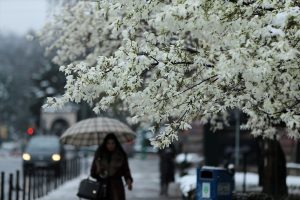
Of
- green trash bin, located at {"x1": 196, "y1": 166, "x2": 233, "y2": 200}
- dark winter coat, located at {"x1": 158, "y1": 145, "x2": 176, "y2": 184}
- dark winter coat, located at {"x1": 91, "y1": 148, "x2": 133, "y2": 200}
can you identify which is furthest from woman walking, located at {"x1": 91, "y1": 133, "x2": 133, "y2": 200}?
dark winter coat, located at {"x1": 158, "y1": 145, "x2": 176, "y2": 184}

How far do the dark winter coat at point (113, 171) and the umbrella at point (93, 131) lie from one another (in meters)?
1.47

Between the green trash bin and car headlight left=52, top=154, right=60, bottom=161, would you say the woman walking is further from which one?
car headlight left=52, top=154, right=60, bottom=161

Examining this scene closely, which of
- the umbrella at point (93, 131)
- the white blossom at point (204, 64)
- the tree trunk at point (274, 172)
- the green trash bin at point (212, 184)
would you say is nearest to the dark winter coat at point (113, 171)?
the green trash bin at point (212, 184)

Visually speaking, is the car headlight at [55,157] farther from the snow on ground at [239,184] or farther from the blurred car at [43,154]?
the snow on ground at [239,184]

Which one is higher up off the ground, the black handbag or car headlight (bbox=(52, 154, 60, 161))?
the black handbag

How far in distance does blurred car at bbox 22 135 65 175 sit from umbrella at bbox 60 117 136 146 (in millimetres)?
12988

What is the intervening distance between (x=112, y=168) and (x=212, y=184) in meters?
1.59

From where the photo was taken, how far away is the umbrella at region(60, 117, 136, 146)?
12.0 m

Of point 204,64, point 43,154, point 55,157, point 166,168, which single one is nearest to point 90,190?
point 204,64

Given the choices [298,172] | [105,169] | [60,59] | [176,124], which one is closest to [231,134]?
[298,172]

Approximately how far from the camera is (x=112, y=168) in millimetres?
10375

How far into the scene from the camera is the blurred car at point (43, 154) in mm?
26703

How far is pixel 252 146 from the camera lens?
29.7m

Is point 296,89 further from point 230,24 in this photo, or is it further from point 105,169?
point 105,169
